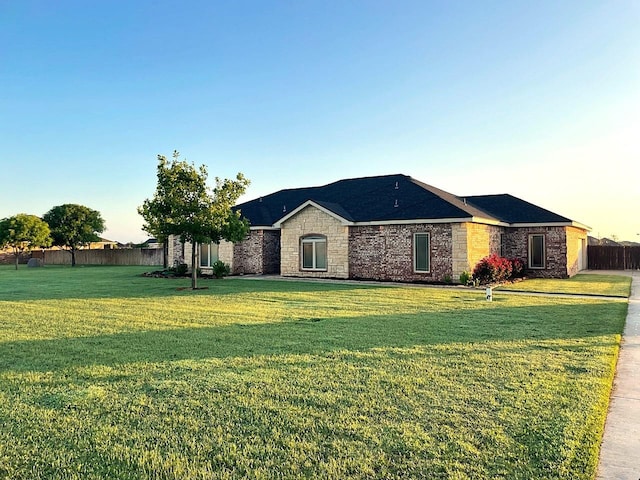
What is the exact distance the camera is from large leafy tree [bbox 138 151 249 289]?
56.2ft

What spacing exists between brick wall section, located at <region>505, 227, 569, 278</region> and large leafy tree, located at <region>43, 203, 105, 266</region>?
3884 cm

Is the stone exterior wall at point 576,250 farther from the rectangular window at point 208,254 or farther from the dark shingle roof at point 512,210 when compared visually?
the rectangular window at point 208,254

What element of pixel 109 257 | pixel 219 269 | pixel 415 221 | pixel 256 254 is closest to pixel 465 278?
pixel 415 221

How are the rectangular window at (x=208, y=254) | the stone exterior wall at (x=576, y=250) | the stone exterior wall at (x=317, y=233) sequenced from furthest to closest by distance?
the rectangular window at (x=208, y=254), the stone exterior wall at (x=576, y=250), the stone exterior wall at (x=317, y=233)

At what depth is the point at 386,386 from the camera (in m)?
5.04

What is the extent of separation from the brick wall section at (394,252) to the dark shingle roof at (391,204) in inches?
22.2

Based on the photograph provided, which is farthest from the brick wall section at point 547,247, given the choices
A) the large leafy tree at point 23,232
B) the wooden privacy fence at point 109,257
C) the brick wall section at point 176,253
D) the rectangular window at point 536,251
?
the large leafy tree at point 23,232

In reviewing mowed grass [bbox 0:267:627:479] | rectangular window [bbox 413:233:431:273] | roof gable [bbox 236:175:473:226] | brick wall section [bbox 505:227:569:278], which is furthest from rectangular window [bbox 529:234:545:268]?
mowed grass [bbox 0:267:627:479]

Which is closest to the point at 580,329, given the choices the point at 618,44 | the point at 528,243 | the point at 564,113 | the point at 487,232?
the point at 618,44

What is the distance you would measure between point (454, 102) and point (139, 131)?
14746mm

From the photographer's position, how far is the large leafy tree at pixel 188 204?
17125 mm

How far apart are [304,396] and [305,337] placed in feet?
9.86

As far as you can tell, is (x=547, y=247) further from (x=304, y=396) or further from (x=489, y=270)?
(x=304, y=396)

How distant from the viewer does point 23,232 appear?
38.5 meters
